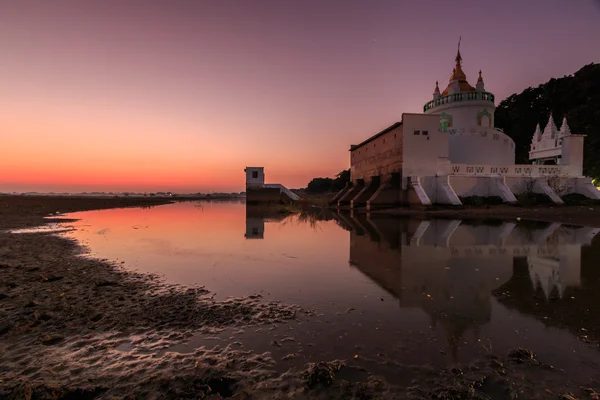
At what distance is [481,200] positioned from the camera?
2506 centimetres

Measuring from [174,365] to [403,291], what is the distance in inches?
162

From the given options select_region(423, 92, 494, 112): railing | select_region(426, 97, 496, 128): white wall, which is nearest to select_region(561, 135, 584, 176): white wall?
select_region(426, 97, 496, 128): white wall

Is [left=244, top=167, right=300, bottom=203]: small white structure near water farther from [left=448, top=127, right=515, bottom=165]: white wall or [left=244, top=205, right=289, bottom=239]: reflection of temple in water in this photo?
[left=448, top=127, right=515, bottom=165]: white wall

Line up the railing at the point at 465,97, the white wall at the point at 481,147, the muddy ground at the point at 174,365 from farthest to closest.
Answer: the railing at the point at 465,97 < the white wall at the point at 481,147 < the muddy ground at the point at 174,365

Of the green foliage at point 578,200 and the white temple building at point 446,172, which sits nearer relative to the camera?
the green foliage at point 578,200

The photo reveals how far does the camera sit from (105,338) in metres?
3.56

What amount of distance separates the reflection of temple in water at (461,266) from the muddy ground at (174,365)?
0.82 m

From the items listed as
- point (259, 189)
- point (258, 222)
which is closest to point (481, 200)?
point (258, 222)

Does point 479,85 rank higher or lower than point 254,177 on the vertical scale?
higher

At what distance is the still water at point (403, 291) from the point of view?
130 inches

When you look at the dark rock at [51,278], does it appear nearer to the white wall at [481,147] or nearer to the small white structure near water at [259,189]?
the white wall at [481,147]

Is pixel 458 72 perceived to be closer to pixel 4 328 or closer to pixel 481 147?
pixel 481 147

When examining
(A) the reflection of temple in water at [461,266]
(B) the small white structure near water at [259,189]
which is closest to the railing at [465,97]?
(A) the reflection of temple in water at [461,266]

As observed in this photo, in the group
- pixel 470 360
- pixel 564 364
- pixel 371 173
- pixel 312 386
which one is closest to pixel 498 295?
pixel 564 364
